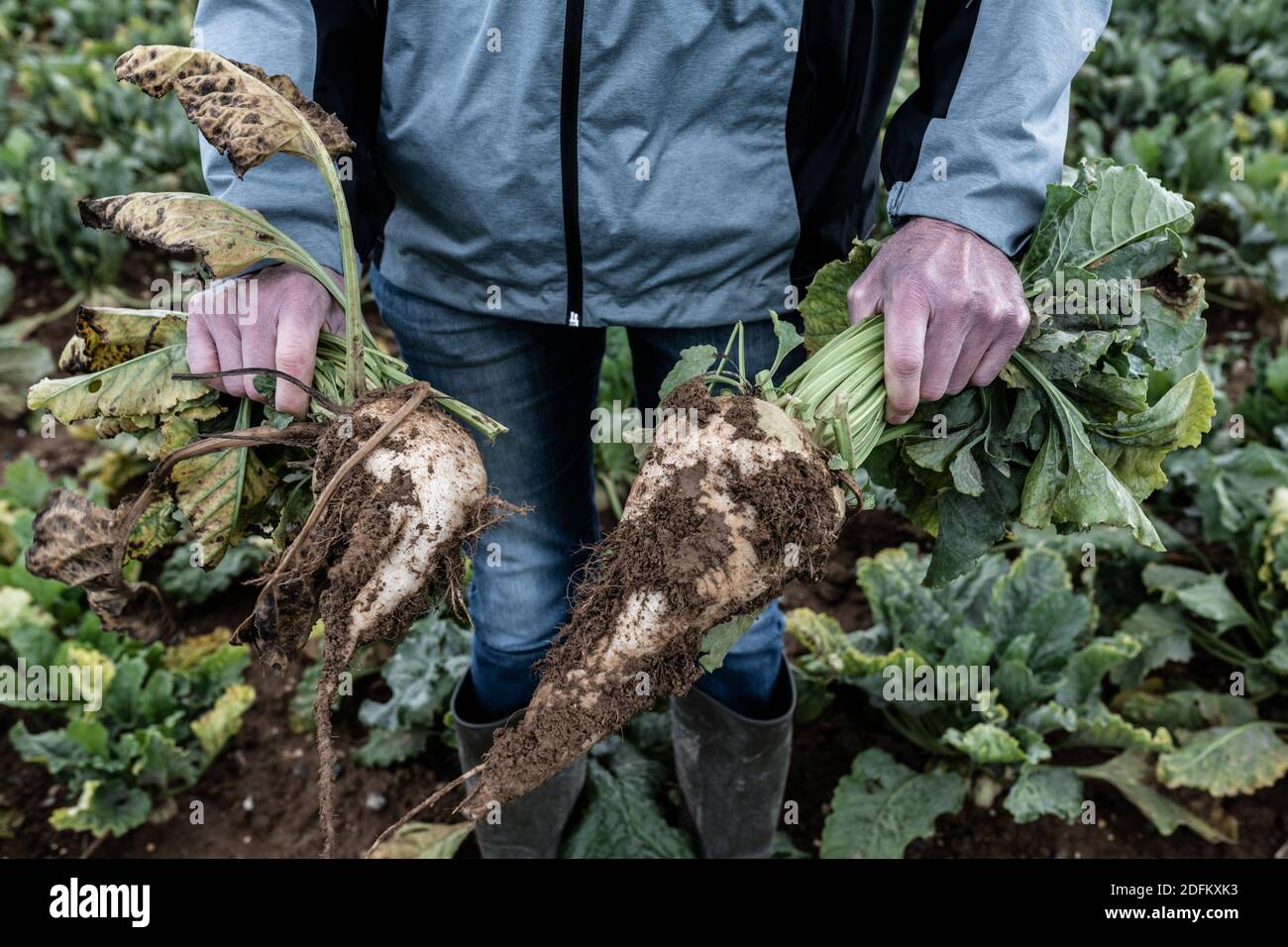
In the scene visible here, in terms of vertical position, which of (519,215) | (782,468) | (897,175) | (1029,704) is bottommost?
(1029,704)

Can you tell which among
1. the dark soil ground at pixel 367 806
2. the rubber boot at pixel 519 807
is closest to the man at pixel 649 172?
the rubber boot at pixel 519 807

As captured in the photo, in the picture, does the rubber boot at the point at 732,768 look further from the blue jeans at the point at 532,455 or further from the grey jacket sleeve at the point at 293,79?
the grey jacket sleeve at the point at 293,79

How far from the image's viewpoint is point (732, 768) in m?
2.48

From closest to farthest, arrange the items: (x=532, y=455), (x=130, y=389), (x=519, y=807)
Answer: (x=130, y=389), (x=532, y=455), (x=519, y=807)

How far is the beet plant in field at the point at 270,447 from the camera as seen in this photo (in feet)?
5.17

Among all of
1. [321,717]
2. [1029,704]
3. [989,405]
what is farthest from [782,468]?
[1029,704]

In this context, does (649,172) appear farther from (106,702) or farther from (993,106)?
(106,702)

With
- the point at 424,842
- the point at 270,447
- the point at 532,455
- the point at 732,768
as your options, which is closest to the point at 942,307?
the point at 532,455

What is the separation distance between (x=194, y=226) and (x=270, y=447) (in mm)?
483

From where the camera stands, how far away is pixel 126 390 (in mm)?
1850

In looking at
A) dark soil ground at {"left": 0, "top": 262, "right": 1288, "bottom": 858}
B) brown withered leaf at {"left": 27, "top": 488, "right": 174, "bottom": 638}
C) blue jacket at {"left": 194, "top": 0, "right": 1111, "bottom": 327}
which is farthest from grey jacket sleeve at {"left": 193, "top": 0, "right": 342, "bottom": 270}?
dark soil ground at {"left": 0, "top": 262, "right": 1288, "bottom": 858}

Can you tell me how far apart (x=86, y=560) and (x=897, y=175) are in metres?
1.67

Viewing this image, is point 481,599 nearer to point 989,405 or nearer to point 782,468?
point 782,468

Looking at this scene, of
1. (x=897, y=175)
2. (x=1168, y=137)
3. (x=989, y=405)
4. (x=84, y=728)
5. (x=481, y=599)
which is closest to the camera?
(x=897, y=175)
